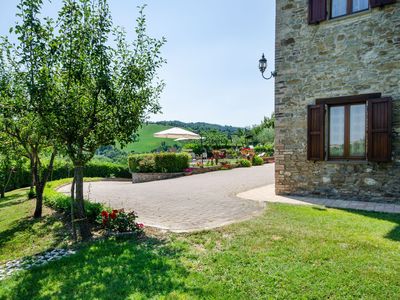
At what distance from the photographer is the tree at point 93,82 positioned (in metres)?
4.68

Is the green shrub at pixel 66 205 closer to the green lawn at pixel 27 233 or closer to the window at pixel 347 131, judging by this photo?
the green lawn at pixel 27 233

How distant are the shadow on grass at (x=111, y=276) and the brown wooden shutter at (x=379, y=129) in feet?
19.1

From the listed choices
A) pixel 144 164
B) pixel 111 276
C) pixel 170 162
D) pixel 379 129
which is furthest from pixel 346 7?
pixel 144 164

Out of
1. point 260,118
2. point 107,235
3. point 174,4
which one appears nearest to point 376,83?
point 174,4

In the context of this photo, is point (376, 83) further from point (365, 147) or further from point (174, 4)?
point (174, 4)

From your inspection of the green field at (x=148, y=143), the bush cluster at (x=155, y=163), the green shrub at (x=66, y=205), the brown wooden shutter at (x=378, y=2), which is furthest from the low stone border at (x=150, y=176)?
the green field at (x=148, y=143)

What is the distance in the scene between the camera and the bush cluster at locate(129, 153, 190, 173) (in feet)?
46.8

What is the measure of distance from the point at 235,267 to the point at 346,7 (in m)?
7.60

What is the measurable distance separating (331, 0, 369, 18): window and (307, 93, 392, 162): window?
2.30 m

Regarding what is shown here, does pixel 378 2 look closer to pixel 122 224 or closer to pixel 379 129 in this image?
pixel 379 129

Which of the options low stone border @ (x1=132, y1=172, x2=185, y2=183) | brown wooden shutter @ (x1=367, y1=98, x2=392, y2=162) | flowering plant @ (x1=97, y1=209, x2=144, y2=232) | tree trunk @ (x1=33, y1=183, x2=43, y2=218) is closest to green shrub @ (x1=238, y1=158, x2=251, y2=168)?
low stone border @ (x1=132, y1=172, x2=185, y2=183)

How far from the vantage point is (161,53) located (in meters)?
5.39

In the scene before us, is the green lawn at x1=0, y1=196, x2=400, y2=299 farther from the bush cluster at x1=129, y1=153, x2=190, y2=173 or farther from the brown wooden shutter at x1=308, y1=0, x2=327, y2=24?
the bush cluster at x1=129, y1=153, x2=190, y2=173

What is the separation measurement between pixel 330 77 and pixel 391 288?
6.24 m
